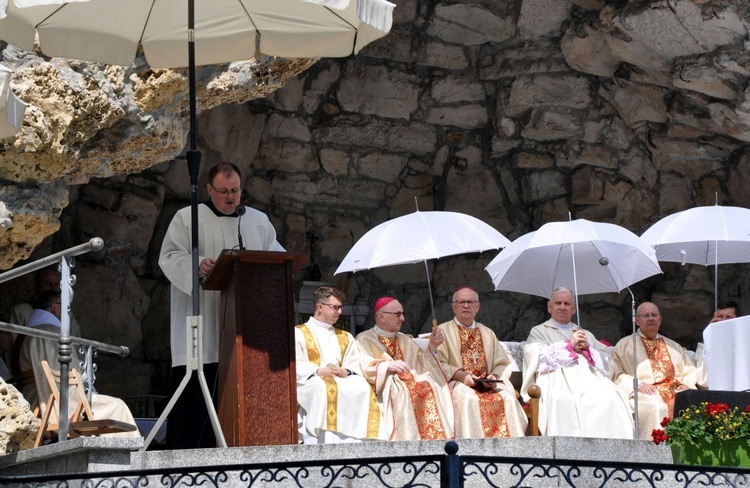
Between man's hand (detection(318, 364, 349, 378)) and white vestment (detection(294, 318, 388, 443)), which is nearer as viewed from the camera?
white vestment (detection(294, 318, 388, 443))

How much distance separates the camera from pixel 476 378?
9.36m

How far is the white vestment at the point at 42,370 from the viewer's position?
28.2ft

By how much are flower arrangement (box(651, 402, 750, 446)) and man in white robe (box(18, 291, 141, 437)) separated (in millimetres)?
3421

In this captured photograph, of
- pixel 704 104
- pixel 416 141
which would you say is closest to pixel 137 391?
pixel 416 141

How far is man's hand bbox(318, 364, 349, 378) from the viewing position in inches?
339

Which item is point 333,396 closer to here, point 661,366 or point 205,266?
point 205,266

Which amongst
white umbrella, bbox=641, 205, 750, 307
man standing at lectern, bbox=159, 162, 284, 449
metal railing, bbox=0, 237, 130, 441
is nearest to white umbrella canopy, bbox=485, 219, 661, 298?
white umbrella, bbox=641, 205, 750, 307

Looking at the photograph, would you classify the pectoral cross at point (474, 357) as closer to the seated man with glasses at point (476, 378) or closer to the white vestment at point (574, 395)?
the seated man with glasses at point (476, 378)

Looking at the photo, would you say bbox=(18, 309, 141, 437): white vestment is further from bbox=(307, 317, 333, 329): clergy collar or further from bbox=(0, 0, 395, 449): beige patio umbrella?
bbox=(0, 0, 395, 449): beige patio umbrella

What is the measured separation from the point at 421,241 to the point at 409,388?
4.90ft

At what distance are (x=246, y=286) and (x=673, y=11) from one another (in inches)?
227

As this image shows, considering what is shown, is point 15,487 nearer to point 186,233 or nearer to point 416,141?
point 186,233

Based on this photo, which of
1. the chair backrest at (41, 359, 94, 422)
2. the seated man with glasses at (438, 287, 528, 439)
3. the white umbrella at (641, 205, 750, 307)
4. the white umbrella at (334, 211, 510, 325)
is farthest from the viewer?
the white umbrella at (641, 205, 750, 307)

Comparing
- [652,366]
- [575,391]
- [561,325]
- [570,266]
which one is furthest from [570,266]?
[575,391]
